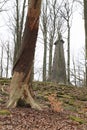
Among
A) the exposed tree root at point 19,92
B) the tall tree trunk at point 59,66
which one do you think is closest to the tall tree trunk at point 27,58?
the exposed tree root at point 19,92

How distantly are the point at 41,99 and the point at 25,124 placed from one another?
15.0ft

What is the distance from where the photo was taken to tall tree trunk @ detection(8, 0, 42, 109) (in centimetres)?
847

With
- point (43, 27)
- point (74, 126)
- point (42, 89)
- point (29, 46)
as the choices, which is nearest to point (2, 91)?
point (42, 89)

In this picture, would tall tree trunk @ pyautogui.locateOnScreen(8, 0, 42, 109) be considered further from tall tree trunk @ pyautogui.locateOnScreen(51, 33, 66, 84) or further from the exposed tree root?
tall tree trunk @ pyautogui.locateOnScreen(51, 33, 66, 84)

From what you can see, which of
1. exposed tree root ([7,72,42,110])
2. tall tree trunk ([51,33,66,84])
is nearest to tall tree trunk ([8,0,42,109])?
exposed tree root ([7,72,42,110])

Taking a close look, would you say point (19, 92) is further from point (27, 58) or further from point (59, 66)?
point (59, 66)

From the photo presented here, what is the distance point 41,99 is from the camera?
36.6ft

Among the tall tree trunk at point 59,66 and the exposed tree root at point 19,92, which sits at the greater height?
the tall tree trunk at point 59,66

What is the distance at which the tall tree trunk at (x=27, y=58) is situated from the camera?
847 centimetres

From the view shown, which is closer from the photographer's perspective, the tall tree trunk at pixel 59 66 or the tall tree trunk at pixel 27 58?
the tall tree trunk at pixel 27 58

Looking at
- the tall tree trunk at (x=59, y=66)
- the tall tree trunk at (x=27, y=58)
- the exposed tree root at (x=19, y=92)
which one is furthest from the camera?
the tall tree trunk at (x=59, y=66)

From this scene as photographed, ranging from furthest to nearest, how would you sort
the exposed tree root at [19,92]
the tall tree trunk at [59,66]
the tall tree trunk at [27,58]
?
1. the tall tree trunk at [59,66]
2. the tall tree trunk at [27,58]
3. the exposed tree root at [19,92]

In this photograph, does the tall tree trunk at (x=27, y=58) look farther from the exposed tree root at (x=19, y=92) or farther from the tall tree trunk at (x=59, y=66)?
the tall tree trunk at (x=59, y=66)

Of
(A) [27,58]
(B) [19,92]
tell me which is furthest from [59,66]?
(B) [19,92]
